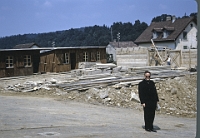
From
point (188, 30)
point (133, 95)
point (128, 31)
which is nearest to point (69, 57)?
point (133, 95)

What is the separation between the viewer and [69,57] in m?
29.6

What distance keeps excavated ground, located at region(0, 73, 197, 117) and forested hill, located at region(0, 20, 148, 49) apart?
5403 centimetres

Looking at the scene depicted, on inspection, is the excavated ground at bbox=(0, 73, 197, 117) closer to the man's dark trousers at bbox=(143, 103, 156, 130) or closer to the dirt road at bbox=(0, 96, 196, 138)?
the dirt road at bbox=(0, 96, 196, 138)

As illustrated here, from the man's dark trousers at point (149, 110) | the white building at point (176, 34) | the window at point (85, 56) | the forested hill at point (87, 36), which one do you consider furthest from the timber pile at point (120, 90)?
the forested hill at point (87, 36)

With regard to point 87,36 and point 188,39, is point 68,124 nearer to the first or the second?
point 188,39

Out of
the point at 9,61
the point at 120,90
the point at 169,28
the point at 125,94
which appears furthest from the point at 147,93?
the point at 169,28

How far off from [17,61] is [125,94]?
13109 mm

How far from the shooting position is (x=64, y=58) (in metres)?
29.3

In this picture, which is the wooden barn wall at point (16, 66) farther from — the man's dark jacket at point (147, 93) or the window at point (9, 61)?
the man's dark jacket at point (147, 93)

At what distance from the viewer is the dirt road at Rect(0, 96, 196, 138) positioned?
830cm

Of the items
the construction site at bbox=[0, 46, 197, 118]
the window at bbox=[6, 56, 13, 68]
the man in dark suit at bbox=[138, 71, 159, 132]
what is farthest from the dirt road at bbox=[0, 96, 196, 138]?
the window at bbox=[6, 56, 13, 68]

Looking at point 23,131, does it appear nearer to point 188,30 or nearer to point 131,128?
point 131,128

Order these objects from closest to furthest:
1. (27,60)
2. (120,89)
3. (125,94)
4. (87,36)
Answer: (125,94), (120,89), (27,60), (87,36)

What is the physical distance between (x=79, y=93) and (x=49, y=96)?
182 centimetres
